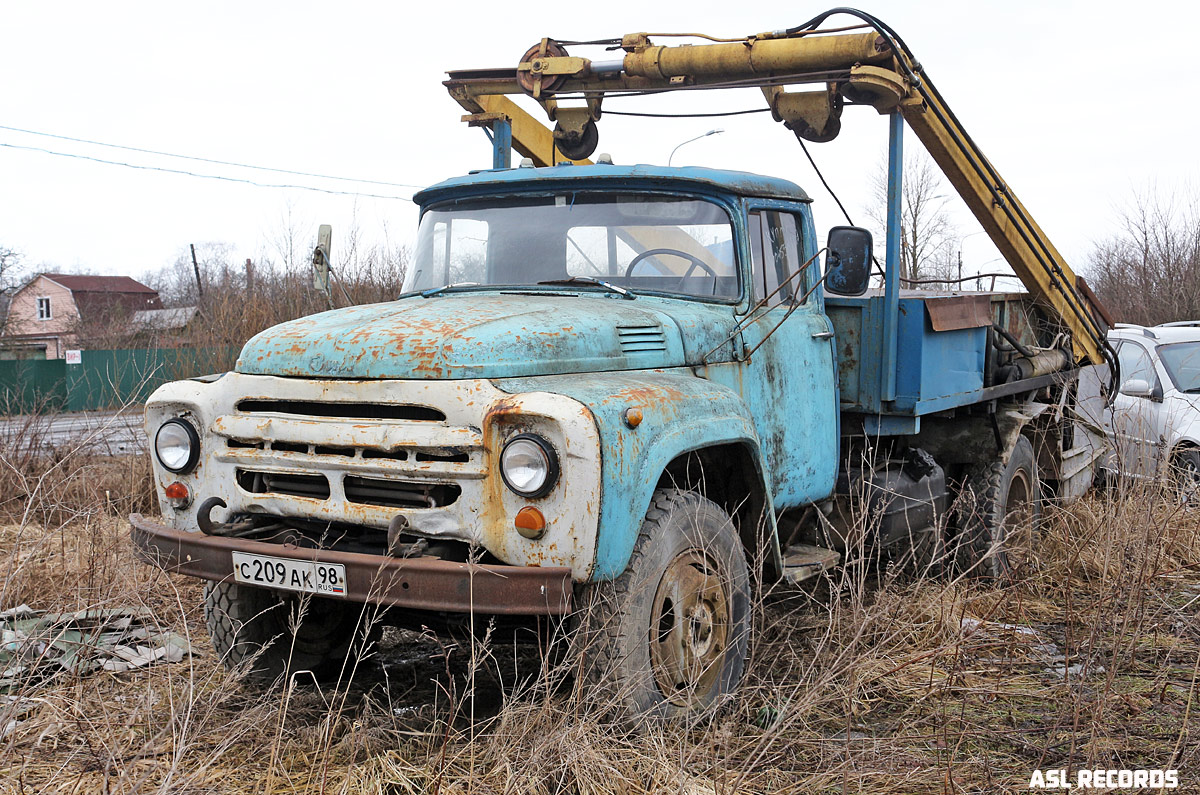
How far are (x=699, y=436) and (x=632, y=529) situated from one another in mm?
517

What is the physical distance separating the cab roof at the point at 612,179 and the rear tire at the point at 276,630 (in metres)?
2.00

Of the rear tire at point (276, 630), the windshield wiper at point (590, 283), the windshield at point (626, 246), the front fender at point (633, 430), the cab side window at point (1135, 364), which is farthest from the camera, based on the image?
the cab side window at point (1135, 364)

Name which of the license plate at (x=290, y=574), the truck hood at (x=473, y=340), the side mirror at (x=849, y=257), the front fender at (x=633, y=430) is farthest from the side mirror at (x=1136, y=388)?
the license plate at (x=290, y=574)

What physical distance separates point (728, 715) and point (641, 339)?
146 centimetres

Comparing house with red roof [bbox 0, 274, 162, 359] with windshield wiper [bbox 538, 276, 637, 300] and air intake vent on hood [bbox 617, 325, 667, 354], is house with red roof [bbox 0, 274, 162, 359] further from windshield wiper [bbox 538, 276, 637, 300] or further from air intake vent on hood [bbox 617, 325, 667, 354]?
air intake vent on hood [bbox 617, 325, 667, 354]

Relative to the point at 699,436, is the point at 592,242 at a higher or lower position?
higher

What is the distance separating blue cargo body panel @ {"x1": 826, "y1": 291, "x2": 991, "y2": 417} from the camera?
5430 mm

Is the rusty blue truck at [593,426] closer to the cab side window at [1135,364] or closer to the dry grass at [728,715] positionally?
the dry grass at [728,715]

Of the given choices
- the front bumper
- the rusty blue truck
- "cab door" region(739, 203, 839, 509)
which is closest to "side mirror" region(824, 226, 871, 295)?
the rusty blue truck

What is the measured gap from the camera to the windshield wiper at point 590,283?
426cm

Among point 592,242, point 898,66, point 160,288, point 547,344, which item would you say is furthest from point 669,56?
point 160,288

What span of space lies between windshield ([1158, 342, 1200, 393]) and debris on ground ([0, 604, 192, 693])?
8.26 metres

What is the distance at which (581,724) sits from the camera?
10.1 feet

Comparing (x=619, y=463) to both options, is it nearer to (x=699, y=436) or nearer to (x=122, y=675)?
(x=699, y=436)
